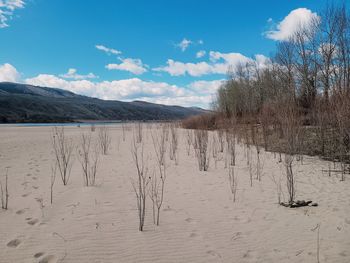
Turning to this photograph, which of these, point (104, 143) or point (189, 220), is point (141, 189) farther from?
point (104, 143)

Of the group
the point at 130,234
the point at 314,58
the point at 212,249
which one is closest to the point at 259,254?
the point at 212,249

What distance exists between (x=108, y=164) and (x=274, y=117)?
6.76 metres

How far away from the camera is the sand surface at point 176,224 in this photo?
2.37 meters

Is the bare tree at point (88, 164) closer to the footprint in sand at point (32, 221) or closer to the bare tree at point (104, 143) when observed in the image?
the bare tree at point (104, 143)

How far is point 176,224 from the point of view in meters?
3.02

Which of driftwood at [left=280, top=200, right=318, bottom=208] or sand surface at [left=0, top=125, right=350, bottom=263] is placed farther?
driftwood at [left=280, top=200, right=318, bottom=208]

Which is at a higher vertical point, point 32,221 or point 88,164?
point 88,164

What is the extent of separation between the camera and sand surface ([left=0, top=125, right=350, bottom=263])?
2.37 meters

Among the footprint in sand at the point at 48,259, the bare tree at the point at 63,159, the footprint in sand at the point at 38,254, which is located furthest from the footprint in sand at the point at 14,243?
the bare tree at the point at 63,159

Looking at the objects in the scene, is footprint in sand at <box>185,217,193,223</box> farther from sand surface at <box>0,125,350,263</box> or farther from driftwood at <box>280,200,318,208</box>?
driftwood at <box>280,200,318,208</box>

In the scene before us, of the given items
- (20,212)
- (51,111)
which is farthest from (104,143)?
(51,111)

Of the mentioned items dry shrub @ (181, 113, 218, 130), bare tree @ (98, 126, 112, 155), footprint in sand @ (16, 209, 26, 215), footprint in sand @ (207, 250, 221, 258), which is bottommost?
footprint in sand @ (207, 250, 221, 258)

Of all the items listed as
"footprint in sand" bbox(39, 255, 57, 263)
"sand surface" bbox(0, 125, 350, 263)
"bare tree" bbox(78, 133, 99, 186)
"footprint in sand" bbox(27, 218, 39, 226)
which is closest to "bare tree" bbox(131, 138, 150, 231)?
"sand surface" bbox(0, 125, 350, 263)

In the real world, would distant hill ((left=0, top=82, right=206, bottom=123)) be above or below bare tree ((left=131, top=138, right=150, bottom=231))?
above
